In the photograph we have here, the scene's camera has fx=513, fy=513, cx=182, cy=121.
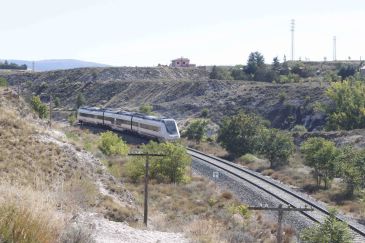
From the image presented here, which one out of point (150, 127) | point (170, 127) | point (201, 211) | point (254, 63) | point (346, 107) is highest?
point (254, 63)

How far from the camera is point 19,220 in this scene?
6535 mm

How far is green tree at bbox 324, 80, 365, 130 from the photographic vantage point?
219ft

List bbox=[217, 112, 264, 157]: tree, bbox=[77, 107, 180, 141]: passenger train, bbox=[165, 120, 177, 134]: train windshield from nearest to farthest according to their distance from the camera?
bbox=[165, 120, 177, 134]: train windshield, bbox=[77, 107, 180, 141]: passenger train, bbox=[217, 112, 264, 157]: tree

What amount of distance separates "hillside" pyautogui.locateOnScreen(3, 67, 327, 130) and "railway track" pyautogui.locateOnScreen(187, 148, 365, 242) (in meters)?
36.8

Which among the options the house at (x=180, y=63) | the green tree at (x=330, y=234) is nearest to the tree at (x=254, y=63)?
the house at (x=180, y=63)

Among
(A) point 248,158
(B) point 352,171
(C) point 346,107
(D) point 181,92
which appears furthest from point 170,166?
(D) point 181,92

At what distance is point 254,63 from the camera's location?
11119cm

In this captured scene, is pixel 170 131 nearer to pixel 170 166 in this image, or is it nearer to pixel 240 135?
pixel 240 135

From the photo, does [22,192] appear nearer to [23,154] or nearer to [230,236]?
[230,236]

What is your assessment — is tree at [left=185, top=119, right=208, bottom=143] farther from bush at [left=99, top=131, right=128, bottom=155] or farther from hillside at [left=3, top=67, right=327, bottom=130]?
hillside at [left=3, top=67, right=327, bottom=130]

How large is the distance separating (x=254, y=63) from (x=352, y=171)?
80.4 meters

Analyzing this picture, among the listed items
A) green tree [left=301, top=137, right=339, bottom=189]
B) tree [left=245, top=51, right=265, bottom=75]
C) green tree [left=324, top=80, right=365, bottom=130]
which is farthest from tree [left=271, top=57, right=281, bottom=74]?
→ green tree [left=301, top=137, right=339, bottom=189]

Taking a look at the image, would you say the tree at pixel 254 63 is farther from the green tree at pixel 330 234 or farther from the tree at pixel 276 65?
the green tree at pixel 330 234

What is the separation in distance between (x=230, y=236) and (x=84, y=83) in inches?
4151
